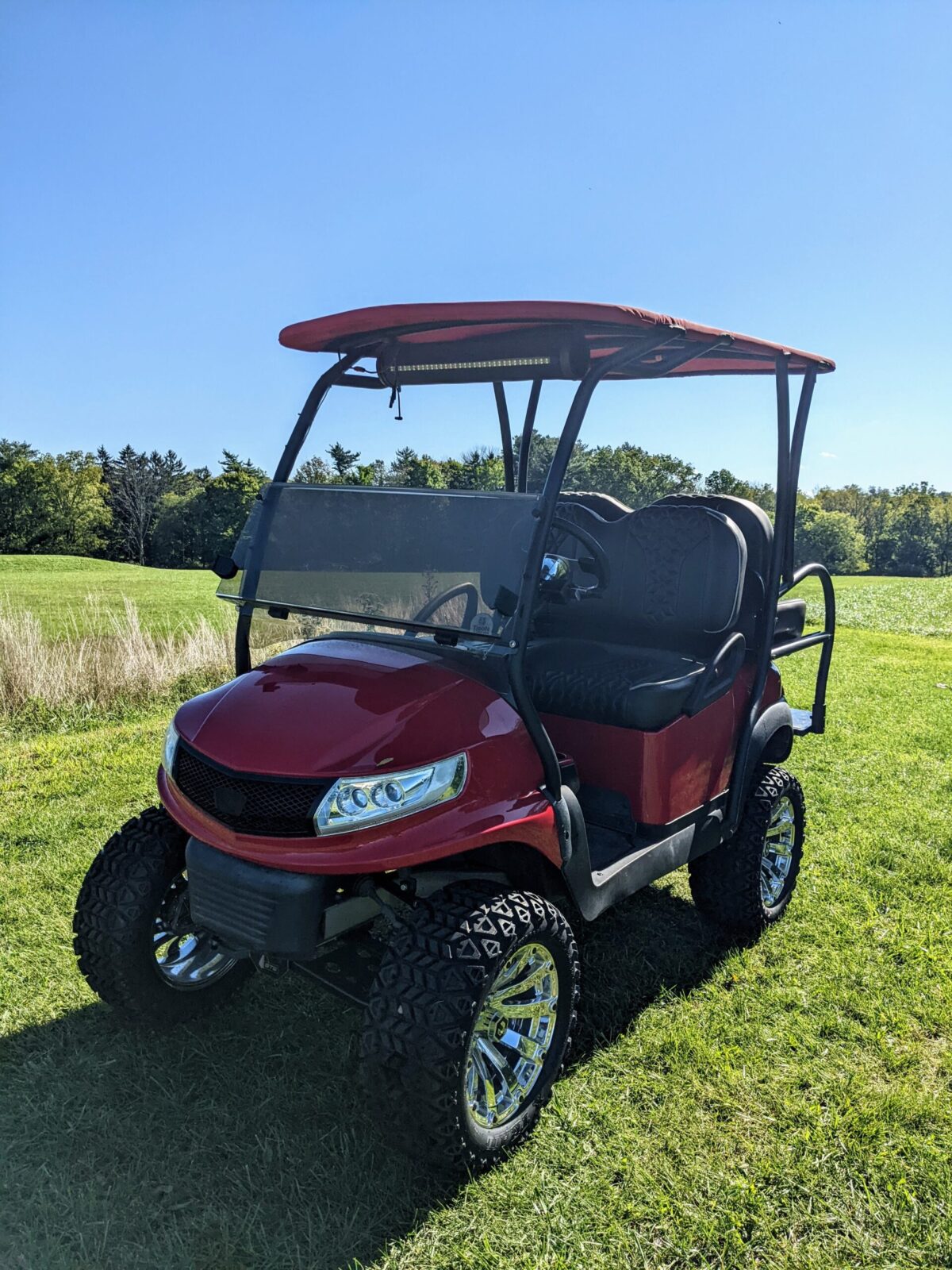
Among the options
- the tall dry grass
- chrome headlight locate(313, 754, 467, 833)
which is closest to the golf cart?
chrome headlight locate(313, 754, 467, 833)

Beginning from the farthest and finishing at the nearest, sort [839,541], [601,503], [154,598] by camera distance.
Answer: [839,541], [154,598], [601,503]

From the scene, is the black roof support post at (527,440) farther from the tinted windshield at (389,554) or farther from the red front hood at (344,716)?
the red front hood at (344,716)

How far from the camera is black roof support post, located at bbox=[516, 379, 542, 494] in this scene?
14.3ft

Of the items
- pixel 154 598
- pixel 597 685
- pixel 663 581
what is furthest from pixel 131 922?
pixel 154 598

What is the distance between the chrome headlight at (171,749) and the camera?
8.52 feet

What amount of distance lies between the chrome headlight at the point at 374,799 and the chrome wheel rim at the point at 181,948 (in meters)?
0.85

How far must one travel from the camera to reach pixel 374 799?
225 centimetres

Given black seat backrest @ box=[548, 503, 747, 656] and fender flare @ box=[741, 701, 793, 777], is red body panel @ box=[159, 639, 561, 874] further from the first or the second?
fender flare @ box=[741, 701, 793, 777]

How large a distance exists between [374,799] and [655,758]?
3.86ft

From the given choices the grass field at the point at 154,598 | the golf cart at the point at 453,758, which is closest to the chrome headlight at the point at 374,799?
the golf cart at the point at 453,758

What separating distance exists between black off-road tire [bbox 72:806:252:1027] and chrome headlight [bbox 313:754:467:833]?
812mm

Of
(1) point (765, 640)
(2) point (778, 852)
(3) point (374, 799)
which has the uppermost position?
(1) point (765, 640)

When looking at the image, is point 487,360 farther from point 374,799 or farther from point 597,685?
point 374,799

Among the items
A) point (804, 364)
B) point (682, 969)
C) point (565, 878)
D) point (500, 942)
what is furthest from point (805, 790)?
point (500, 942)
